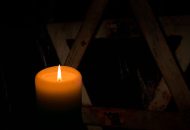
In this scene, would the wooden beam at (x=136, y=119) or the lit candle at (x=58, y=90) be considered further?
the wooden beam at (x=136, y=119)

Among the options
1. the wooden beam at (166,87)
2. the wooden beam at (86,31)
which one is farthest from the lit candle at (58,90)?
the wooden beam at (166,87)

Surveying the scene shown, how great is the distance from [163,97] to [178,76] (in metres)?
0.20

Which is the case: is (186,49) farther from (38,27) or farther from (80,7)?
(38,27)

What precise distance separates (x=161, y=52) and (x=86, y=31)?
50 cm

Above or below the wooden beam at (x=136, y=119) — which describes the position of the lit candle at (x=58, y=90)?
above

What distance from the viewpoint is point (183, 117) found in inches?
65.2

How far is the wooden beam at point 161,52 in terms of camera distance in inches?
64.2

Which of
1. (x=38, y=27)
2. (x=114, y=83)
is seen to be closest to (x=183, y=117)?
(x=114, y=83)

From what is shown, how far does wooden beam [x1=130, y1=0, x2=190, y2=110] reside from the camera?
1.63 m

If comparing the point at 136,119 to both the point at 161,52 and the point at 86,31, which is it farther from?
the point at 86,31

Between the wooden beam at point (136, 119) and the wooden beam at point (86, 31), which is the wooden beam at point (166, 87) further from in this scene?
the wooden beam at point (86, 31)

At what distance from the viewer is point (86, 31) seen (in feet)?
5.80

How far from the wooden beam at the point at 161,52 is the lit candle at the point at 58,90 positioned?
23.3 inches

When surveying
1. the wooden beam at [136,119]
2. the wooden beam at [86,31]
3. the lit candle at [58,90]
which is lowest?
the wooden beam at [136,119]
